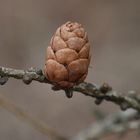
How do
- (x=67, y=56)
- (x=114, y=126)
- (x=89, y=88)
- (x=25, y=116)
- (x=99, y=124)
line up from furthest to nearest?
(x=99, y=124) < (x=114, y=126) < (x=25, y=116) < (x=89, y=88) < (x=67, y=56)

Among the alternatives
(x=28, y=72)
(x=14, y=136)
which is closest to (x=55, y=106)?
(x=14, y=136)

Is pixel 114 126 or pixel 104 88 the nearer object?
pixel 104 88

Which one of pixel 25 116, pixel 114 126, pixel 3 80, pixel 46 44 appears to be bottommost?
pixel 3 80

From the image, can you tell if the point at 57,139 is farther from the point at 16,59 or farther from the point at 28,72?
the point at 16,59

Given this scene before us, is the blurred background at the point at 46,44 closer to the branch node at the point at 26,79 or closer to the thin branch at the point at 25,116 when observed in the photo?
the thin branch at the point at 25,116

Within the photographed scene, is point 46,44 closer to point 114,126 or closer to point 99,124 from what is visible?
point 99,124

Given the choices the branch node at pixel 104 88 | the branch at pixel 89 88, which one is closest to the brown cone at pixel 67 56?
the branch at pixel 89 88

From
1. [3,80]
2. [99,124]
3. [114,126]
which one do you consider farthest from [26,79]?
[99,124]
